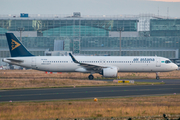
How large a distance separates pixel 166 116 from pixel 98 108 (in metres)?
5.24

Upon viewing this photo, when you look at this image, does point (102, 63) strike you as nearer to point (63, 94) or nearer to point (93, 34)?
point (63, 94)

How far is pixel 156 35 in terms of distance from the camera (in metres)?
116

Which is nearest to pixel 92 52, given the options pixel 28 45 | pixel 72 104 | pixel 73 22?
pixel 73 22

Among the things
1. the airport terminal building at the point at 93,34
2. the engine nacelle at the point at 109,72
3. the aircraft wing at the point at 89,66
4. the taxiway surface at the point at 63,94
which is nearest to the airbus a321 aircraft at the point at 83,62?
the aircraft wing at the point at 89,66

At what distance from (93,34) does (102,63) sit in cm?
6735

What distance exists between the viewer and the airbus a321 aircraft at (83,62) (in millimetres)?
49188

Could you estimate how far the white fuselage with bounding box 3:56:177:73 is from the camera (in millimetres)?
49562

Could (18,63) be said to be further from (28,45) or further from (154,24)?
(154,24)

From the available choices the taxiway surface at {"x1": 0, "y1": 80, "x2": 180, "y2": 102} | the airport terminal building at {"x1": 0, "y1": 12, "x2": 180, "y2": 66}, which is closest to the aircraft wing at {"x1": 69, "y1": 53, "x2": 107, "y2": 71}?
the taxiway surface at {"x1": 0, "y1": 80, "x2": 180, "y2": 102}

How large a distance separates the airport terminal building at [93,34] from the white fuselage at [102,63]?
2192 inches

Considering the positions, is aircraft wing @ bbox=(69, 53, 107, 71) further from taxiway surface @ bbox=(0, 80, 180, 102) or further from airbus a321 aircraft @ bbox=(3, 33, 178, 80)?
taxiway surface @ bbox=(0, 80, 180, 102)

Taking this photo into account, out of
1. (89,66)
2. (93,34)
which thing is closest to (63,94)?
(89,66)

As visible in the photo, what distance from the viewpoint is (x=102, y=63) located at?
5019 cm

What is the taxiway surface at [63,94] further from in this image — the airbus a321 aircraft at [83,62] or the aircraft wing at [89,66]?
the airbus a321 aircraft at [83,62]
